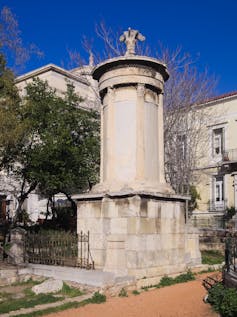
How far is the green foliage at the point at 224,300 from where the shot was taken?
7.60 meters

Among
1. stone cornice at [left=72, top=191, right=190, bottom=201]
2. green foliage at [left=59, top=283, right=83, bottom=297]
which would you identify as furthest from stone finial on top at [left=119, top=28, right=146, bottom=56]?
green foliage at [left=59, top=283, right=83, bottom=297]

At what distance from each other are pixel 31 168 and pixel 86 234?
6251mm

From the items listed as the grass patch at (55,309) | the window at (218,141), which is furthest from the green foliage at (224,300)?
the window at (218,141)

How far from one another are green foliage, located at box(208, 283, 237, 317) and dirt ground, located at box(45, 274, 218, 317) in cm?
15

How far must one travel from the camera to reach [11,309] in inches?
316

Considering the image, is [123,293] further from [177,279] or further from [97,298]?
[177,279]

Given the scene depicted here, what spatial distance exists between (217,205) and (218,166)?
301cm

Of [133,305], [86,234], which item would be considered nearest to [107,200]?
[86,234]

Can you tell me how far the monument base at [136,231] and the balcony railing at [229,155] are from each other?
20.1 meters

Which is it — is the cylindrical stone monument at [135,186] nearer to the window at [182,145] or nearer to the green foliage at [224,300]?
the green foliage at [224,300]

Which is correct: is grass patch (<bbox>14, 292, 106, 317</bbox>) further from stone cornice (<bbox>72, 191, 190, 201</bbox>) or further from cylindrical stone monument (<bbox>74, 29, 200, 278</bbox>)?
stone cornice (<bbox>72, 191, 190, 201</bbox>)

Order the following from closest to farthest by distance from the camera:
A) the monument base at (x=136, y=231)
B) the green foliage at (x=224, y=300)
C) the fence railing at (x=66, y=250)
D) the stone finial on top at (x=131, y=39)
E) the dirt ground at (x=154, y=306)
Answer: the green foliage at (x=224, y=300) → the dirt ground at (x=154, y=306) → the monument base at (x=136, y=231) → the fence railing at (x=66, y=250) → the stone finial on top at (x=131, y=39)

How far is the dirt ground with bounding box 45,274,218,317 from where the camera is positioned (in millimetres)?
8016

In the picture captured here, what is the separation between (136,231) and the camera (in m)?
11.0
